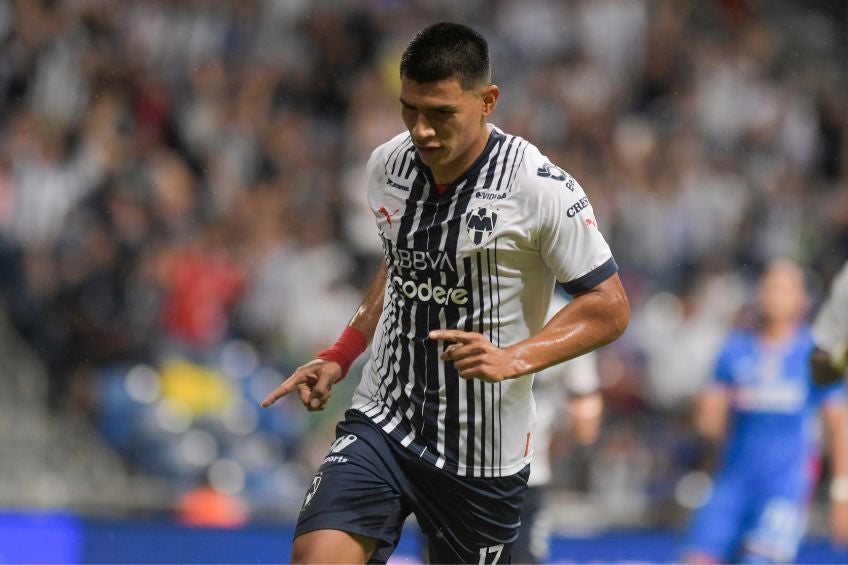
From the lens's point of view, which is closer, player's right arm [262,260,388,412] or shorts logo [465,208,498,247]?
shorts logo [465,208,498,247]

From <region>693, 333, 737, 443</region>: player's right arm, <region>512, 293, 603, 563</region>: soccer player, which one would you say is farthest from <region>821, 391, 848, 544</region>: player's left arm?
<region>512, 293, 603, 563</region>: soccer player

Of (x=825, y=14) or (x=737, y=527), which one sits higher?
(x=825, y=14)

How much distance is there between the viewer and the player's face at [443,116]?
14.0ft

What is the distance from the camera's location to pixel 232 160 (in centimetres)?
1173

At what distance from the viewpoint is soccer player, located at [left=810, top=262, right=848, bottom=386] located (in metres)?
5.38

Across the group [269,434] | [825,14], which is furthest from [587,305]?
[825,14]

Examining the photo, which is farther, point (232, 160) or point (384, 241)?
point (232, 160)

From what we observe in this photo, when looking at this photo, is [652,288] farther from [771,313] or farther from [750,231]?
[771,313]

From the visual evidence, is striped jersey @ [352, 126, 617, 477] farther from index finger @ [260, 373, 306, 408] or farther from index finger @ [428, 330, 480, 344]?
index finger @ [428, 330, 480, 344]

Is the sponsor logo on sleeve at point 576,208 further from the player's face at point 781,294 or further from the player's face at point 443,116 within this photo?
the player's face at point 781,294

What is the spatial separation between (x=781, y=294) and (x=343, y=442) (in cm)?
449

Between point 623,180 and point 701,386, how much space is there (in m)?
2.24

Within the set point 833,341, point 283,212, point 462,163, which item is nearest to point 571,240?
point 462,163

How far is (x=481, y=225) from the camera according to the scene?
175 inches
